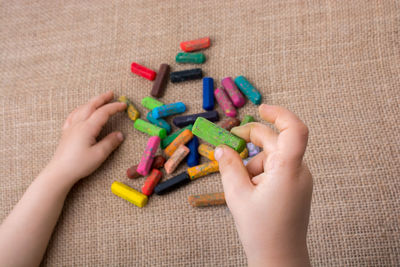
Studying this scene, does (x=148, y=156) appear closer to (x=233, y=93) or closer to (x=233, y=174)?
(x=233, y=93)

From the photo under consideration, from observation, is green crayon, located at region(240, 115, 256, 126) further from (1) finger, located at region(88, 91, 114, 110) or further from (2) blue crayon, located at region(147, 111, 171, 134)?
(1) finger, located at region(88, 91, 114, 110)

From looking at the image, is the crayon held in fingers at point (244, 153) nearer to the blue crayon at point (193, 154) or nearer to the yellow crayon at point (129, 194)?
the blue crayon at point (193, 154)

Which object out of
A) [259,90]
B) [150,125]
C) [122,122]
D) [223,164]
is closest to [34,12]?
[122,122]

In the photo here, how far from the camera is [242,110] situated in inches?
53.3

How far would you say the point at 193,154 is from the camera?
128 centimetres

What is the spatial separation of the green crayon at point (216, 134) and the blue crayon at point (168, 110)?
348 mm

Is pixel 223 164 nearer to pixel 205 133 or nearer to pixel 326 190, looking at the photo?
pixel 205 133

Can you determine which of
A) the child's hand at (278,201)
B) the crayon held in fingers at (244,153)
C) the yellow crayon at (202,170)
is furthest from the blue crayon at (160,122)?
the child's hand at (278,201)

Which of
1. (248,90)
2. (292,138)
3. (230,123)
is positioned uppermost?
(292,138)

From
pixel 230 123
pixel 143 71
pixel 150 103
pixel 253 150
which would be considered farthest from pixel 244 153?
pixel 143 71

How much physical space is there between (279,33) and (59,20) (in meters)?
1.10

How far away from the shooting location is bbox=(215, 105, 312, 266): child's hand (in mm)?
685

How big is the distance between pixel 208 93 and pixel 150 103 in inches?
10.1

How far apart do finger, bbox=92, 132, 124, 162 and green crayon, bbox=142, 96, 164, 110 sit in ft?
0.55
